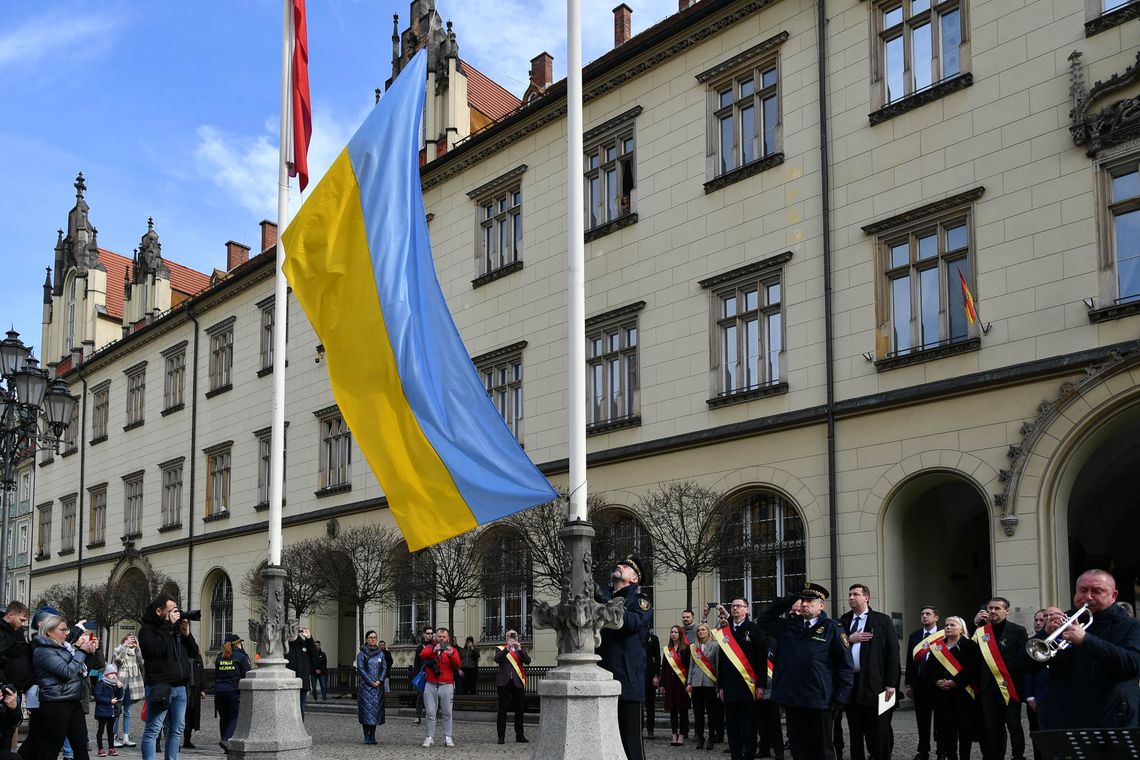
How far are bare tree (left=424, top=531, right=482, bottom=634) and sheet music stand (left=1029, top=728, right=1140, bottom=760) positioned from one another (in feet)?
80.7

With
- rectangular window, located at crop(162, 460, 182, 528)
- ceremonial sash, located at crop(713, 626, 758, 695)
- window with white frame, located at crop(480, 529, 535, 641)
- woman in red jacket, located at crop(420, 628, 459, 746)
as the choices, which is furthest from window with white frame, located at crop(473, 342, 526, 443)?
rectangular window, located at crop(162, 460, 182, 528)

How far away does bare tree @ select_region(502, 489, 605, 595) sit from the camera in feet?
86.1

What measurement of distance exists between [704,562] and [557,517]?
4026 millimetres

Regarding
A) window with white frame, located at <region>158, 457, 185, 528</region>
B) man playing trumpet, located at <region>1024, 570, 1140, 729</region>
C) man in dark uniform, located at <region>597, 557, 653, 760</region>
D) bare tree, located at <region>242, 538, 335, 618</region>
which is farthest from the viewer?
window with white frame, located at <region>158, 457, 185, 528</region>

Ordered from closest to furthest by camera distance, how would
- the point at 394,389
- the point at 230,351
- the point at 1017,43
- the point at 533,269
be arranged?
the point at 394,389, the point at 1017,43, the point at 533,269, the point at 230,351

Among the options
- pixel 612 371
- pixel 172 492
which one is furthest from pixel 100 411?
pixel 612 371

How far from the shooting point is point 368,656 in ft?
72.3

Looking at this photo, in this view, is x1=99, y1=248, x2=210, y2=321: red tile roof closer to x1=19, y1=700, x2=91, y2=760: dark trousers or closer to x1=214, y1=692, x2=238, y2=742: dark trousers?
x1=214, y1=692, x2=238, y2=742: dark trousers

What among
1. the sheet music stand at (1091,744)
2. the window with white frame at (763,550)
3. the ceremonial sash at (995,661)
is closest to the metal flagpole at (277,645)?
the ceremonial sash at (995,661)

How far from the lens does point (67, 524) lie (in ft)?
193

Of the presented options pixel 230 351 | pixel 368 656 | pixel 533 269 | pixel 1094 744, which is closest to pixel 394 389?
pixel 1094 744

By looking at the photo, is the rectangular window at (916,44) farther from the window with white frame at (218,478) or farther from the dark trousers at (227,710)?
the window with white frame at (218,478)

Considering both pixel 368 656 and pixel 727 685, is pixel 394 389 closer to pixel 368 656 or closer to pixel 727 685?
pixel 727 685

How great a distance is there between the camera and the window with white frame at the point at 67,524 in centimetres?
5819
